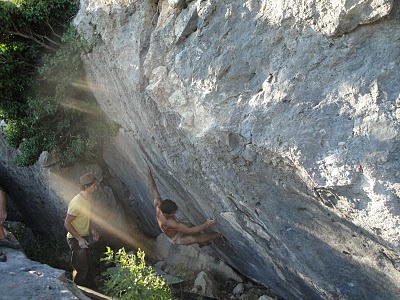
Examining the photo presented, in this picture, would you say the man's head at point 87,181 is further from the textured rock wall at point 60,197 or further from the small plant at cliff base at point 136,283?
the textured rock wall at point 60,197

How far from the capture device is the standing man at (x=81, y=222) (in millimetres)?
7645

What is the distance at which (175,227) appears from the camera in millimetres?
7656

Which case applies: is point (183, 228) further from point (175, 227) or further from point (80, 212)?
point (80, 212)

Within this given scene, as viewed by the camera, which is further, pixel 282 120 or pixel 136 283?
pixel 136 283

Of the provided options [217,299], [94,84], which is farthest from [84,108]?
[217,299]

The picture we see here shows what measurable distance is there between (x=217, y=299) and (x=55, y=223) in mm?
5030

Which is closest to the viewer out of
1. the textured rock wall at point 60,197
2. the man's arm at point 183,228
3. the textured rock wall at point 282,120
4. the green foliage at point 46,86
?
the textured rock wall at point 282,120

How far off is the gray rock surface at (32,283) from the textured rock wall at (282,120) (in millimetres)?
2304

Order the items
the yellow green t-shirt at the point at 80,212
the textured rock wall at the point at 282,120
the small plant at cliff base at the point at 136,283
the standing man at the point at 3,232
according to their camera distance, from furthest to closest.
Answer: the standing man at the point at 3,232 < the yellow green t-shirt at the point at 80,212 < the small plant at cliff base at the point at 136,283 < the textured rock wall at the point at 282,120

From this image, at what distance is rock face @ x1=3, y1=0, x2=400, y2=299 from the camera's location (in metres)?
4.33

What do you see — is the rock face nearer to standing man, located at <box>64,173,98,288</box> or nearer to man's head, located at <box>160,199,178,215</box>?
man's head, located at <box>160,199,178,215</box>

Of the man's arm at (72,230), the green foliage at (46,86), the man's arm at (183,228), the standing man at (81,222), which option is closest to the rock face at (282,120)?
the man's arm at (183,228)

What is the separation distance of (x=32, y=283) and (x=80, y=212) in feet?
4.42

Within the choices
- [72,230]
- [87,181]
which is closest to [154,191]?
[87,181]
